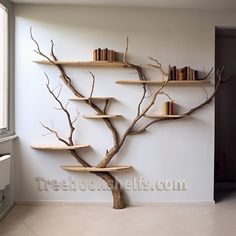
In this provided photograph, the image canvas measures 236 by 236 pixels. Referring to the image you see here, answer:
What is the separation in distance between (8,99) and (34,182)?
1155mm

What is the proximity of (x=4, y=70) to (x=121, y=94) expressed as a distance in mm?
1547

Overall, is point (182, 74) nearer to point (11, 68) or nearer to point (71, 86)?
point (71, 86)

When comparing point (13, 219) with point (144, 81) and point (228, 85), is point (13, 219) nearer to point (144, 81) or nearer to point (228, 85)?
point (144, 81)

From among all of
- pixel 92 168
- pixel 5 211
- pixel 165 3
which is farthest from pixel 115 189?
pixel 165 3

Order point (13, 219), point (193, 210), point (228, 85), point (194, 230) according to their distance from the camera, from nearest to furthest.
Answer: point (194, 230)
point (13, 219)
point (193, 210)
point (228, 85)

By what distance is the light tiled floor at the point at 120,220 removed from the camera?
3.05 meters

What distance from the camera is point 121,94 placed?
392 cm

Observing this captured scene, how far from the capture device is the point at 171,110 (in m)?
3.86

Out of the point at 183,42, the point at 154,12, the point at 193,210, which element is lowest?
the point at 193,210

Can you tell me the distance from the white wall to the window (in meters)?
0.16

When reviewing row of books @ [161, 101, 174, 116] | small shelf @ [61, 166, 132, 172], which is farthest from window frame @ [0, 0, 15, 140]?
row of books @ [161, 101, 174, 116]

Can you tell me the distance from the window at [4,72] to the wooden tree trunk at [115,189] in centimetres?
142

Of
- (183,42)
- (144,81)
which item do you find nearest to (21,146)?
(144,81)

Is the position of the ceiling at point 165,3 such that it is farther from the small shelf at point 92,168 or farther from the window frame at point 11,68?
the small shelf at point 92,168
